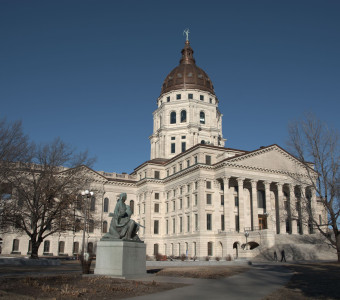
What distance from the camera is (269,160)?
6041 cm

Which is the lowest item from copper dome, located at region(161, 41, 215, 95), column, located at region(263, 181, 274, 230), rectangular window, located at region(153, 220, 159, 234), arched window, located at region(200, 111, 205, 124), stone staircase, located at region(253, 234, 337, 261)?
stone staircase, located at region(253, 234, 337, 261)

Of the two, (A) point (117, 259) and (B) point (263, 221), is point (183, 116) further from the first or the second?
(A) point (117, 259)

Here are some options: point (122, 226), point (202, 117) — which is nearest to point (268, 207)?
point (202, 117)

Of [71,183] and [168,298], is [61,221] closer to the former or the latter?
[71,183]

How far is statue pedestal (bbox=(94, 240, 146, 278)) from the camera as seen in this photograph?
59.6 ft

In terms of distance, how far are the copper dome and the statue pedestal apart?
65.4 metres

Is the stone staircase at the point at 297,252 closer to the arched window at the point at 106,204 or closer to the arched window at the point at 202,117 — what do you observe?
the arched window at the point at 106,204

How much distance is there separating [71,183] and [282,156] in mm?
36874

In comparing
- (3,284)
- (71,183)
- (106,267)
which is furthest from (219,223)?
(3,284)

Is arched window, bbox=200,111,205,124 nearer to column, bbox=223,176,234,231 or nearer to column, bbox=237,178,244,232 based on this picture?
column, bbox=237,178,244,232

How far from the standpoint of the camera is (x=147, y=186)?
6856 cm

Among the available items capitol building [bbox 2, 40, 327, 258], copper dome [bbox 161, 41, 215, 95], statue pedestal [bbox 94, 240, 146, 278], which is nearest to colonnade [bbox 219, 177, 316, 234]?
capitol building [bbox 2, 40, 327, 258]

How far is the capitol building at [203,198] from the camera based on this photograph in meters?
55.1

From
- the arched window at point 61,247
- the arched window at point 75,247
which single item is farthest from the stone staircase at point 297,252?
the arched window at point 61,247
